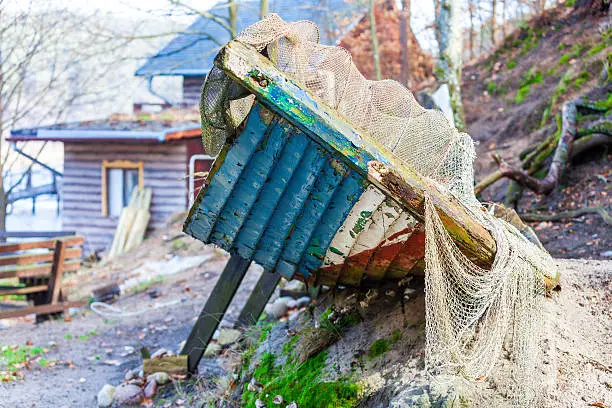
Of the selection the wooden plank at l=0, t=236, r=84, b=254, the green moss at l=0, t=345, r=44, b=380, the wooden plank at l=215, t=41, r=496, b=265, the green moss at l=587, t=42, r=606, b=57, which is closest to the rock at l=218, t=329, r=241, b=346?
the green moss at l=0, t=345, r=44, b=380

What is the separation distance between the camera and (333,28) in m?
21.6

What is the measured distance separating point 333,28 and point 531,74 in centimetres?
908

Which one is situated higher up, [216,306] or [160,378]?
[216,306]

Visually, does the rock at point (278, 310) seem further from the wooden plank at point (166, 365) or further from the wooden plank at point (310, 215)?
the wooden plank at point (310, 215)

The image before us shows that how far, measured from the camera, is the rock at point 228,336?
7.11 metres

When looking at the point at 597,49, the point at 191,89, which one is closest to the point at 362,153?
the point at 597,49

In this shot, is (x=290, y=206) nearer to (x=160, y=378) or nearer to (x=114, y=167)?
(x=160, y=378)

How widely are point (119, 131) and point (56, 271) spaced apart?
258 inches

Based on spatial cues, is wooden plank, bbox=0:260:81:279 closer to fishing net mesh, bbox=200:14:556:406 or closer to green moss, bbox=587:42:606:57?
fishing net mesh, bbox=200:14:556:406

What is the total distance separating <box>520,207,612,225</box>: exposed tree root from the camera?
7.23m

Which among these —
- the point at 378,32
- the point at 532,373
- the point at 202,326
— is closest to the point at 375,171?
the point at 532,373

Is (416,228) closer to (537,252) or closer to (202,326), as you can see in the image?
(537,252)

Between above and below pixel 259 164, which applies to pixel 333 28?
below

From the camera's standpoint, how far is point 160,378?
6.21 metres
